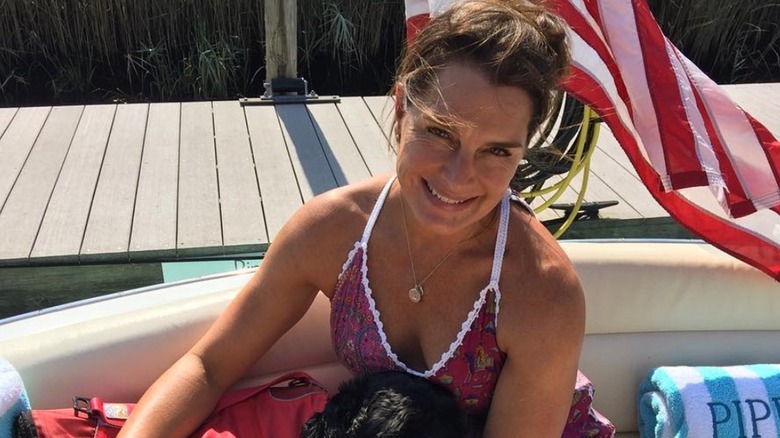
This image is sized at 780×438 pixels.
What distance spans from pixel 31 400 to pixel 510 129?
1.05m

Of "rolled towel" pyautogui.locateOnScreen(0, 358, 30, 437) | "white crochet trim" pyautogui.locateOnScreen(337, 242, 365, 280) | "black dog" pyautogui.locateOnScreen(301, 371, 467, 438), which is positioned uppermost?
"white crochet trim" pyautogui.locateOnScreen(337, 242, 365, 280)

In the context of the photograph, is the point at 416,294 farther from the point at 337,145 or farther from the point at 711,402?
the point at 337,145

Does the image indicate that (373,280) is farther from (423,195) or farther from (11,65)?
(11,65)

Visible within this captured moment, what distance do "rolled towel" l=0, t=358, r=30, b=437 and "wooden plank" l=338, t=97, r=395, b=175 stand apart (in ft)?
6.06

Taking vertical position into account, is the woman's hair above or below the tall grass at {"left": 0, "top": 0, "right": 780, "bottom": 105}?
above

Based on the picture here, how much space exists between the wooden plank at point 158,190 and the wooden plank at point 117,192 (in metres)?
0.03

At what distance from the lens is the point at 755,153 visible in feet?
5.58

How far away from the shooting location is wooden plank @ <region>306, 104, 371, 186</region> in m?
3.13

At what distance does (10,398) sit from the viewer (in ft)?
4.15

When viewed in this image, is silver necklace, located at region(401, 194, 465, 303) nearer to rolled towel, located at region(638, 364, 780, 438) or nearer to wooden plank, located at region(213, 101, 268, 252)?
rolled towel, located at region(638, 364, 780, 438)

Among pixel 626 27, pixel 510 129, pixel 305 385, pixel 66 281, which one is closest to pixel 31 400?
pixel 305 385

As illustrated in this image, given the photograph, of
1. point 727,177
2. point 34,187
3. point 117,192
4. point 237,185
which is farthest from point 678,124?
point 34,187

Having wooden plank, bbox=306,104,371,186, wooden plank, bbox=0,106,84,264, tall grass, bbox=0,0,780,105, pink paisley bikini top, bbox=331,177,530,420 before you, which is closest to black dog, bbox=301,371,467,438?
pink paisley bikini top, bbox=331,177,530,420

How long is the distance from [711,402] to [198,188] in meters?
2.10
